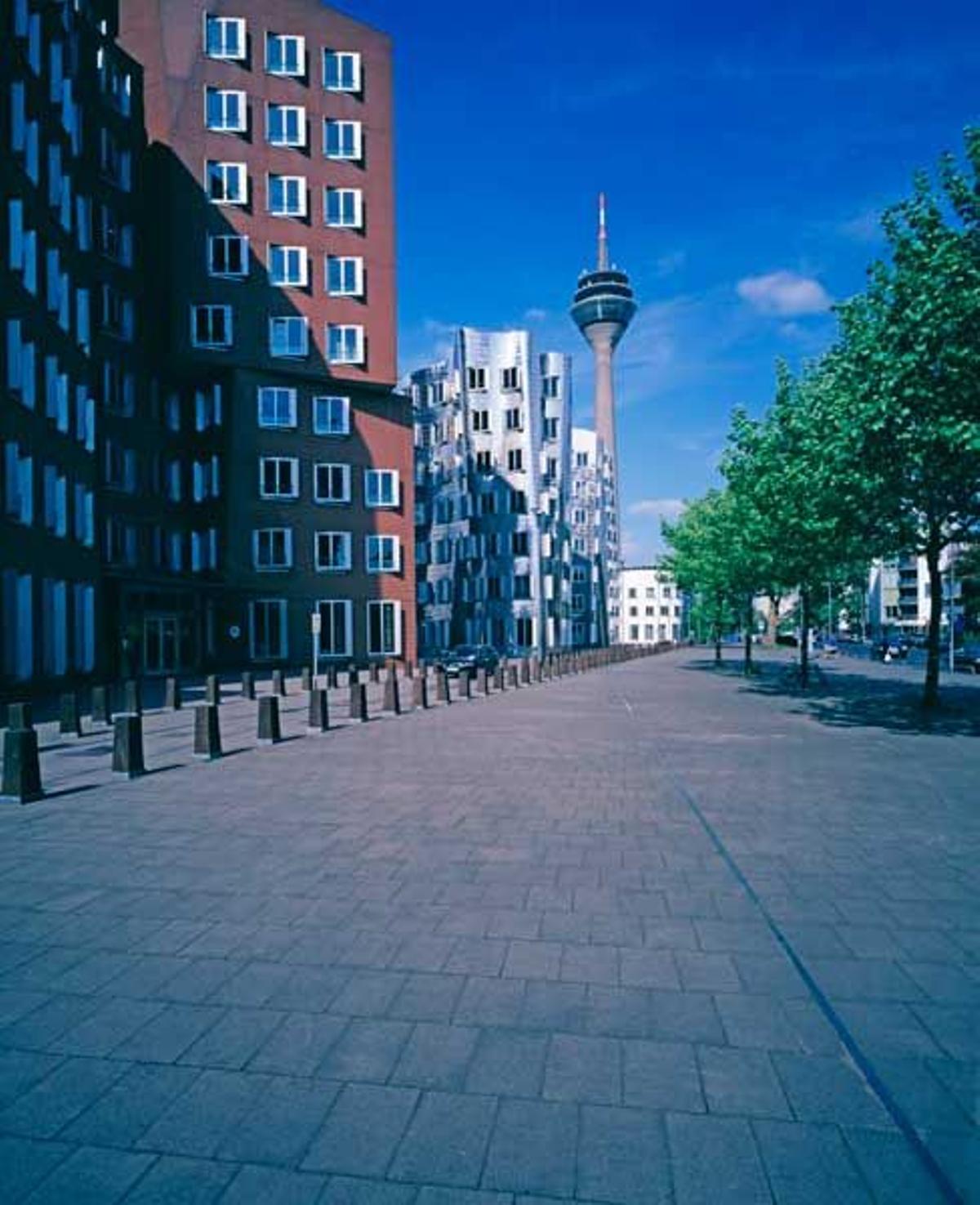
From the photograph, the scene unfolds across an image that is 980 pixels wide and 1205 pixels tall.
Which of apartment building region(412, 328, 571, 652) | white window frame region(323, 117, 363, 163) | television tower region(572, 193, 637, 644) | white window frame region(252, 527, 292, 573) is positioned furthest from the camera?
television tower region(572, 193, 637, 644)

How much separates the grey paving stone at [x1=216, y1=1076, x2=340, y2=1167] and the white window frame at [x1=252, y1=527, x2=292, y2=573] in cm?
3521

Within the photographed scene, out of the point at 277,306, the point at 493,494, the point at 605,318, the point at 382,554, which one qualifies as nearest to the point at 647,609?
the point at 605,318

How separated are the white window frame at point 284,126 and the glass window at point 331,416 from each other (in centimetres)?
1207

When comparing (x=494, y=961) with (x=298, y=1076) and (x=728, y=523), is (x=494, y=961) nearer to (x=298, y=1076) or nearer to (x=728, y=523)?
(x=298, y=1076)

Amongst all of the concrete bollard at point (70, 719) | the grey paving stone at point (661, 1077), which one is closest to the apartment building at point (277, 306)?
the concrete bollard at point (70, 719)

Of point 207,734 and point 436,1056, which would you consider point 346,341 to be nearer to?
point 207,734

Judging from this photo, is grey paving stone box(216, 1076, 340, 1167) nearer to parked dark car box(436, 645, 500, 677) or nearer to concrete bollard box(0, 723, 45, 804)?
concrete bollard box(0, 723, 45, 804)

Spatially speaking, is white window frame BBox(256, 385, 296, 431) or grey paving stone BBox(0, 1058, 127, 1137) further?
white window frame BBox(256, 385, 296, 431)

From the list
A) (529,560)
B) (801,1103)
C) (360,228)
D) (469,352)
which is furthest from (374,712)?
(469,352)

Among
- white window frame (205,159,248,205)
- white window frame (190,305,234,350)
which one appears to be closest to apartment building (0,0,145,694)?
white window frame (190,305,234,350)

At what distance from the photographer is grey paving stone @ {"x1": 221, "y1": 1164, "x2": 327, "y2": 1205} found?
8.90 feet

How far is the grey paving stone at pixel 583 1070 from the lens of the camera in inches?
130

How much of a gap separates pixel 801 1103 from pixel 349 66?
4590 centimetres

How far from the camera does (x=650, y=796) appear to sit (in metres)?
9.25
